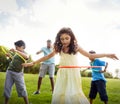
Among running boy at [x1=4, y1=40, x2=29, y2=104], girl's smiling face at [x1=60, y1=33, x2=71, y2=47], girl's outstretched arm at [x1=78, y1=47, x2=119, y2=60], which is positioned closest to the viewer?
girl's outstretched arm at [x1=78, y1=47, x2=119, y2=60]

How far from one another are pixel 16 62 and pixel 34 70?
49.0 feet

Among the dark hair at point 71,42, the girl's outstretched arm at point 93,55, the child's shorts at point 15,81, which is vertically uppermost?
the dark hair at point 71,42

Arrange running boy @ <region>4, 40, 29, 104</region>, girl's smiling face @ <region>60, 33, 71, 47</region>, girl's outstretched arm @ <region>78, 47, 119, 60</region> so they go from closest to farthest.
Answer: girl's outstretched arm @ <region>78, 47, 119, 60</region>
girl's smiling face @ <region>60, 33, 71, 47</region>
running boy @ <region>4, 40, 29, 104</region>

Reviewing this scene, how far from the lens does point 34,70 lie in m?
22.0

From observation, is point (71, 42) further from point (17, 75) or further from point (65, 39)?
point (17, 75)

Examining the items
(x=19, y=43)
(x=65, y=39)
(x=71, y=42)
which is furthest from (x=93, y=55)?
(x=19, y=43)

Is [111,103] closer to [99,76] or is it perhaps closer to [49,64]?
[99,76]

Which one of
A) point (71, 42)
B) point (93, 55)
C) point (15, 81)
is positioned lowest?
point (15, 81)

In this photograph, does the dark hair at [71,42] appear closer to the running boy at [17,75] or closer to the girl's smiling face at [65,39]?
the girl's smiling face at [65,39]

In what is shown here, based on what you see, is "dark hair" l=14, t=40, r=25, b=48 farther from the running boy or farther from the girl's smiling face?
the girl's smiling face

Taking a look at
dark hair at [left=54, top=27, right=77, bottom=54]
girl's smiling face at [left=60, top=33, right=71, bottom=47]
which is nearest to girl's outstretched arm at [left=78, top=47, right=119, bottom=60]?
dark hair at [left=54, top=27, right=77, bottom=54]

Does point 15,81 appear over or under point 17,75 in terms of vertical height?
under

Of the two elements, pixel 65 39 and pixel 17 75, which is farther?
pixel 17 75


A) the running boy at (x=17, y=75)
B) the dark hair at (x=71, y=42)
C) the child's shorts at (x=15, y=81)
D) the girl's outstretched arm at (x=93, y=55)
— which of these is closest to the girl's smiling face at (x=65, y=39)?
the dark hair at (x=71, y=42)
